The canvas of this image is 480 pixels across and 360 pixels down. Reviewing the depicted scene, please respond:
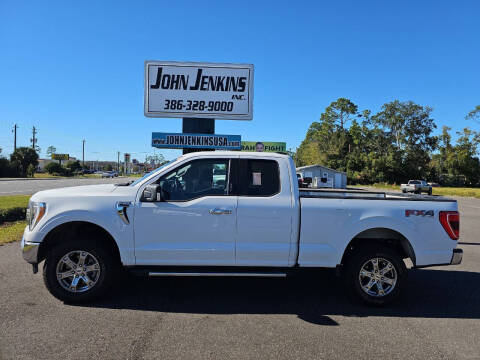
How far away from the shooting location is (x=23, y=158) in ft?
195

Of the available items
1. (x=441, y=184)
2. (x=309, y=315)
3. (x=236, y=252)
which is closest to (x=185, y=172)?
(x=236, y=252)

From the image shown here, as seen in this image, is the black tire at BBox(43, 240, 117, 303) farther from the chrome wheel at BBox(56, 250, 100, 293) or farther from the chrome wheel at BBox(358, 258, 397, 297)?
the chrome wheel at BBox(358, 258, 397, 297)

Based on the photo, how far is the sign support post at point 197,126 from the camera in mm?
10055

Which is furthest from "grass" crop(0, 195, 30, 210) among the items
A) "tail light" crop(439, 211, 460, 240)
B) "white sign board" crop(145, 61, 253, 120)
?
"tail light" crop(439, 211, 460, 240)

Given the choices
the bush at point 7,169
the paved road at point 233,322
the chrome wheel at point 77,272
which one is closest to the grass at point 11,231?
the paved road at point 233,322

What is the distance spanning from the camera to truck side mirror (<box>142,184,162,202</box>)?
14.1ft

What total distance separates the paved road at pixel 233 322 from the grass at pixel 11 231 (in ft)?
9.17

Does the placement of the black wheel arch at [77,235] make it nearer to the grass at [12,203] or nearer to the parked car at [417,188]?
the grass at [12,203]

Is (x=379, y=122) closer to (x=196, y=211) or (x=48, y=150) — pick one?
(x=196, y=211)

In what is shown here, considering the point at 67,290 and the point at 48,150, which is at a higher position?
the point at 48,150

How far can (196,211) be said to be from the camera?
4406mm

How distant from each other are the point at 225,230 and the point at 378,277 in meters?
Answer: 2.14

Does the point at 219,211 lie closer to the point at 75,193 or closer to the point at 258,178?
the point at 258,178

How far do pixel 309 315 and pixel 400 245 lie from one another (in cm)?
178
